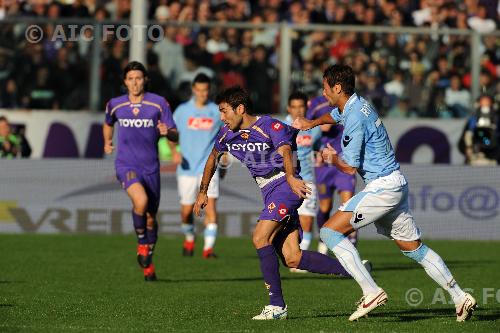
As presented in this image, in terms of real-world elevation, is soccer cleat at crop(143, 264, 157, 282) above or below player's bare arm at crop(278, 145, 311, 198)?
below

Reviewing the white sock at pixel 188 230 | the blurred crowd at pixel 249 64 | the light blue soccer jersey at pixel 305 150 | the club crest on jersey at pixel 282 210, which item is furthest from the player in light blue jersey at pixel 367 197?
the blurred crowd at pixel 249 64

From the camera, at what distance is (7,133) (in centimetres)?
2156

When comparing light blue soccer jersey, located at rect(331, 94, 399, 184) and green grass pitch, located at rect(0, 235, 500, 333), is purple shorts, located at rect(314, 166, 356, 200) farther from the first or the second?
light blue soccer jersey, located at rect(331, 94, 399, 184)

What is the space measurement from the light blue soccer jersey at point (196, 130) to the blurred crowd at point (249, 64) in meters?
3.91

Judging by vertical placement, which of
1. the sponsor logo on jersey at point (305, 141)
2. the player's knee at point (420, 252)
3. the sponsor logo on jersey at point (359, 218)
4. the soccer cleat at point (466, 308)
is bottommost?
the soccer cleat at point (466, 308)

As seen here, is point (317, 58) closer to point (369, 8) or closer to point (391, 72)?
point (391, 72)

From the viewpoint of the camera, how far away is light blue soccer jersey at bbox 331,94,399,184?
1019cm

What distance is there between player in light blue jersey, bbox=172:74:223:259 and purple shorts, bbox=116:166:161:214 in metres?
3.00

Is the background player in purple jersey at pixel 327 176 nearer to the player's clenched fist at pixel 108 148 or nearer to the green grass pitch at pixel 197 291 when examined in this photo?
the green grass pitch at pixel 197 291

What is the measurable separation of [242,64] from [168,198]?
2.86 metres

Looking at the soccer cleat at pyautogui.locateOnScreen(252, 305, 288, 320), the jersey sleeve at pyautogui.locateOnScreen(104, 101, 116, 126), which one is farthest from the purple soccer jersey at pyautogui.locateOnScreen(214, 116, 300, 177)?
the jersey sleeve at pyautogui.locateOnScreen(104, 101, 116, 126)

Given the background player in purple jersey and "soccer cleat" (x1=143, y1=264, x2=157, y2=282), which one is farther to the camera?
the background player in purple jersey

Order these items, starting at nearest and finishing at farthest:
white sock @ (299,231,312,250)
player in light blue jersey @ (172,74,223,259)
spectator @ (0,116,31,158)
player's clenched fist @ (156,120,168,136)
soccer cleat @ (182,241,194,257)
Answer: player's clenched fist @ (156,120,168,136) < white sock @ (299,231,312,250) < player in light blue jersey @ (172,74,223,259) < soccer cleat @ (182,241,194,257) < spectator @ (0,116,31,158)

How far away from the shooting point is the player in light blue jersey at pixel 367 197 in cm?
1021
